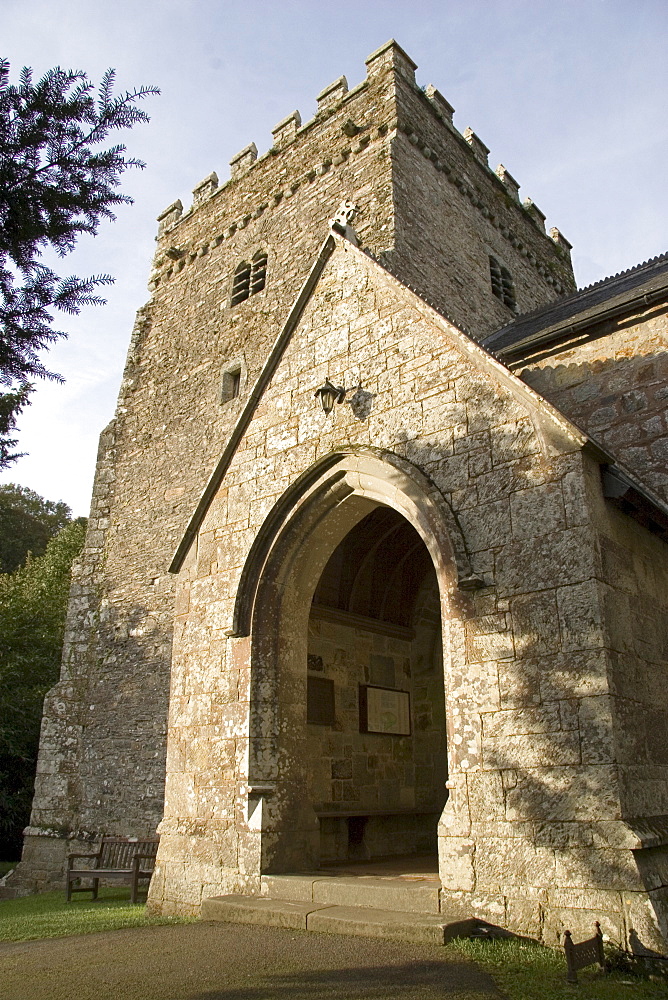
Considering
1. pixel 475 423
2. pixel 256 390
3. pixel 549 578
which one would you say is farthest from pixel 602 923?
pixel 256 390

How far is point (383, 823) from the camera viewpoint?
307 inches

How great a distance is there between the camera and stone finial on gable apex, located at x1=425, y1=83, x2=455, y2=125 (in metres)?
15.4

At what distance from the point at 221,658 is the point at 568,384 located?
469 centimetres

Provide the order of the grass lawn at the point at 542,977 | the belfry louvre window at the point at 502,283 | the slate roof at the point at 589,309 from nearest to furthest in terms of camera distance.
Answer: the grass lawn at the point at 542,977 < the slate roof at the point at 589,309 < the belfry louvre window at the point at 502,283

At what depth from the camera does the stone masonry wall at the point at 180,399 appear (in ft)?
42.7

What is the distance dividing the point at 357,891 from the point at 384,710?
116 inches

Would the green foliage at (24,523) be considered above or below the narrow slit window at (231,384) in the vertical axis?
above

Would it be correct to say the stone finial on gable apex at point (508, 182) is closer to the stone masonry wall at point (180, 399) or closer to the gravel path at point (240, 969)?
the stone masonry wall at point (180, 399)

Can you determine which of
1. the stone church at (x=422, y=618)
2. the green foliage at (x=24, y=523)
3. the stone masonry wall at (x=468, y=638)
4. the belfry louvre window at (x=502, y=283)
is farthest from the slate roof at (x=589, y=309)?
the green foliage at (x=24, y=523)

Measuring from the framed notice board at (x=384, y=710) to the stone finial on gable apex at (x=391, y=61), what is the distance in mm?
11675

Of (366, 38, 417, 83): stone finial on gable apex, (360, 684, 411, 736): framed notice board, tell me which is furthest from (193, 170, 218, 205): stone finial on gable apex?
(360, 684, 411, 736): framed notice board

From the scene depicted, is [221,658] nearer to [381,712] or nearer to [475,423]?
[381,712]

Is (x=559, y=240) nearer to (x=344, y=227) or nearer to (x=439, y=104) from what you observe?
(x=439, y=104)

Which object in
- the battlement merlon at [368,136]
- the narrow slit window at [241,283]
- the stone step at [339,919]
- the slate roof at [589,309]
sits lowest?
the stone step at [339,919]
